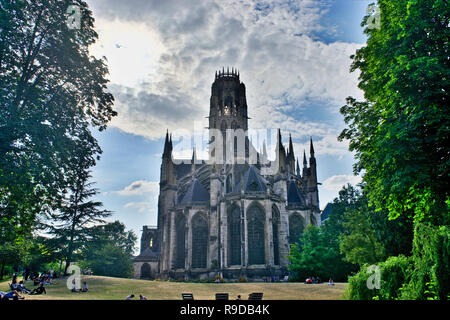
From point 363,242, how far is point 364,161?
13.8m

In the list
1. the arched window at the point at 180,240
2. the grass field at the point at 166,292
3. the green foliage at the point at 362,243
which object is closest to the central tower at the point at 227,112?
the arched window at the point at 180,240

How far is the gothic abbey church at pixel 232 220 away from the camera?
3709 cm

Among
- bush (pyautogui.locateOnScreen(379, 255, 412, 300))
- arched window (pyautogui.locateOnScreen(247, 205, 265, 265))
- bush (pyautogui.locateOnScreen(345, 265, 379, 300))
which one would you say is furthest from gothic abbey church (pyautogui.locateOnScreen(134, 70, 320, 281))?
bush (pyautogui.locateOnScreen(379, 255, 412, 300))

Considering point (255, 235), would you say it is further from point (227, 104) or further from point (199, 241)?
point (227, 104)

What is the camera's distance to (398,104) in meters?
12.1

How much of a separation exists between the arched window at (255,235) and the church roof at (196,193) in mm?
7520

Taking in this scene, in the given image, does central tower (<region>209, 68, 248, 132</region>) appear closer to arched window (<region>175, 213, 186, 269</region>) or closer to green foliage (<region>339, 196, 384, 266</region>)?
arched window (<region>175, 213, 186, 269</region>)

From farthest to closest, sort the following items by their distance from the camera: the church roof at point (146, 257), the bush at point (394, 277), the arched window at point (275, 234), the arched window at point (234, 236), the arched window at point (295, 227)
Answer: the church roof at point (146, 257)
the arched window at point (295, 227)
the arched window at point (275, 234)
the arched window at point (234, 236)
the bush at point (394, 277)

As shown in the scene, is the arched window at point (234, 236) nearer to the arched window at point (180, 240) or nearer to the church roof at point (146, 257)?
the arched window at point (180, 240)

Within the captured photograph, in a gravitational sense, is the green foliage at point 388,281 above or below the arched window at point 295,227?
below

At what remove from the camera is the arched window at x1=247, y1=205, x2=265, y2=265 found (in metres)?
37.0

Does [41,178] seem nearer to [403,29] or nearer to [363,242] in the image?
[403,29]

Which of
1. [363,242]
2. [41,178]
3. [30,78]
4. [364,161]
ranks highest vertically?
[30,78]
